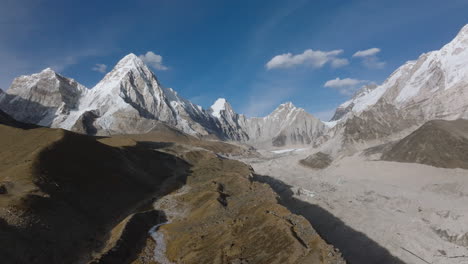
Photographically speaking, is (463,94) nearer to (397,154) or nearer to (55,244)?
(397,154)

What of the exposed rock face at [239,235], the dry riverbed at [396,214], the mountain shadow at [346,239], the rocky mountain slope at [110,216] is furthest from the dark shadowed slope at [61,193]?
the dry riverbed at [396,214]

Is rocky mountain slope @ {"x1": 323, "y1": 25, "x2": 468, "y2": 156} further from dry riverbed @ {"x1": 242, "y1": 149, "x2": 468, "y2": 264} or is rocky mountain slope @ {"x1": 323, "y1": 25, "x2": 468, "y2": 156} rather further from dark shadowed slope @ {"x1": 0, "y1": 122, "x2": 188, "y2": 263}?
dark shadowed slope @ {"x1": 0, "y1": 122, "x2": 188, "y2": 263}

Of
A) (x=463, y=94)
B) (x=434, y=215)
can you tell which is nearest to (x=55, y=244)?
(x=434, y=215)

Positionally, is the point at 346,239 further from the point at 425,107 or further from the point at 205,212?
the point at 425,107

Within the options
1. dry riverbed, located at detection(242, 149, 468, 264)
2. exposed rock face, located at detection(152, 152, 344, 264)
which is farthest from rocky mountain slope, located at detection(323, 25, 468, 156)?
exposed rock face, located at detection(152, 152, 344, 264)

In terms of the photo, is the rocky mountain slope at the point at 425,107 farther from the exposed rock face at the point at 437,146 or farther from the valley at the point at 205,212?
the valley at the point at 205,212

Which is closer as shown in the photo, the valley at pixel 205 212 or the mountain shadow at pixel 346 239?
the valley at pixel 205 212
